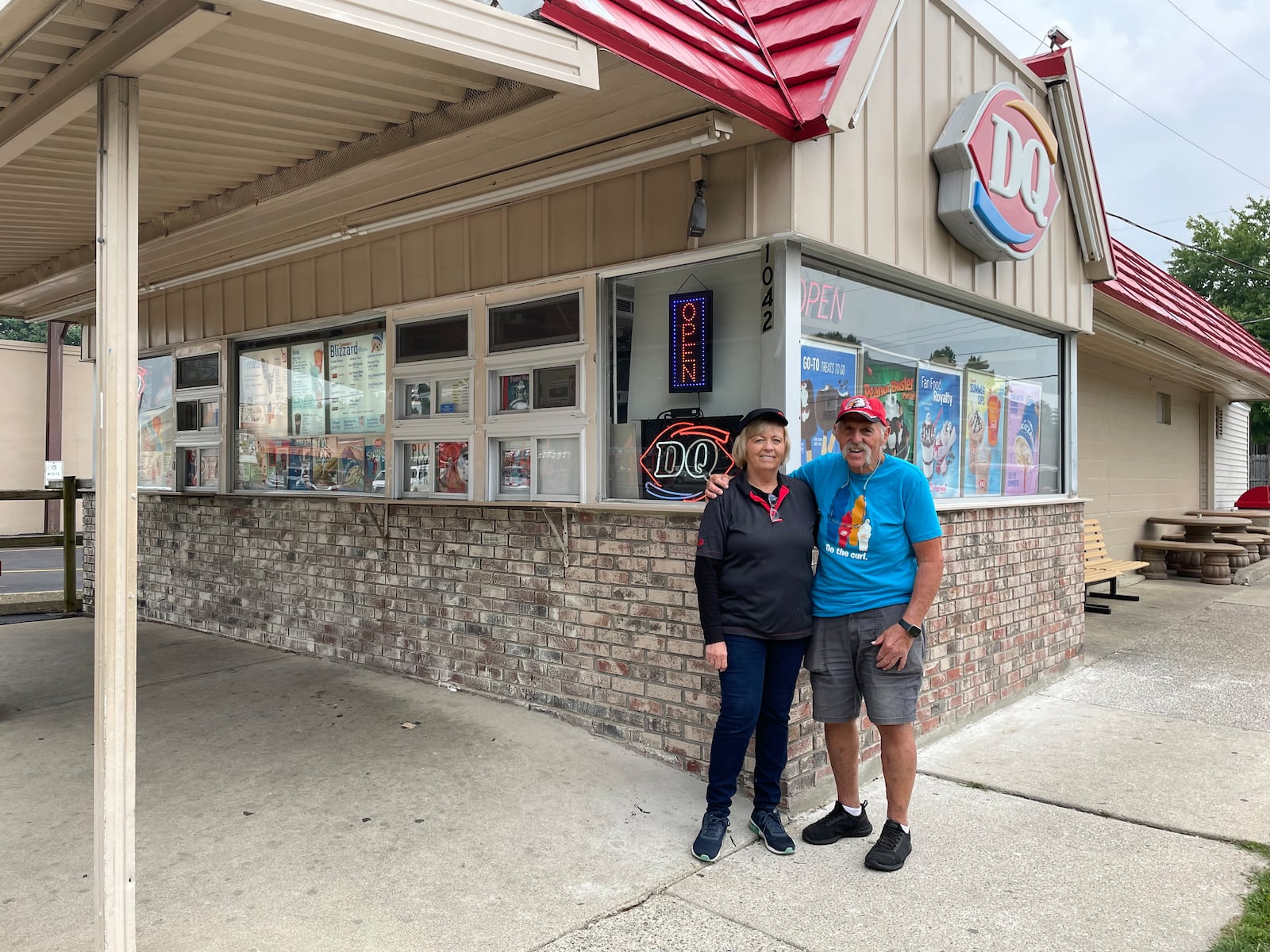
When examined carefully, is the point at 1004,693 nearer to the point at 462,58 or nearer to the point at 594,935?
the point at 594,935

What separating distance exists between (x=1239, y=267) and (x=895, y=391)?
3205 cm

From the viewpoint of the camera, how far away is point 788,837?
376 centimetres

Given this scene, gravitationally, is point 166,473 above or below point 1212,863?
above

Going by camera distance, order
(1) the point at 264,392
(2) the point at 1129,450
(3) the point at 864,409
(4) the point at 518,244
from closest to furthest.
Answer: (3) the point at 864,409 → (4) the point at 518,244 → (1) the point at 264,392 → (2) the point at 1129,450

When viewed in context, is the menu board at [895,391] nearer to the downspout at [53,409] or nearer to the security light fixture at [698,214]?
the security light fixture at [698,214]

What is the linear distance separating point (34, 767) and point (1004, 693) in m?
5.65

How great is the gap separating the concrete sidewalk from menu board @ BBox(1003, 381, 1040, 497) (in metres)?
1.57

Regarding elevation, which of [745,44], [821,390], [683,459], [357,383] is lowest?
[683,459]

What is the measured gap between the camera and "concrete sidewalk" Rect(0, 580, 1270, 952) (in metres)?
3.16

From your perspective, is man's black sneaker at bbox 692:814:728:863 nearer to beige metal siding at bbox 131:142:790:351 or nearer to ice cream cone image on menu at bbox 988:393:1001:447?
beige metal siding at bbox 131:142:790:351

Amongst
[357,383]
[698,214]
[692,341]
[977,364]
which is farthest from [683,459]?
[357,383]

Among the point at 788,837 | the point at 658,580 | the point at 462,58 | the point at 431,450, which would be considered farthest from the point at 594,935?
the point at 431,450

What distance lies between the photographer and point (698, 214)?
13.7ft

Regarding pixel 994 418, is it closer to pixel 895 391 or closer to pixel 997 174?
pixel 895 391
